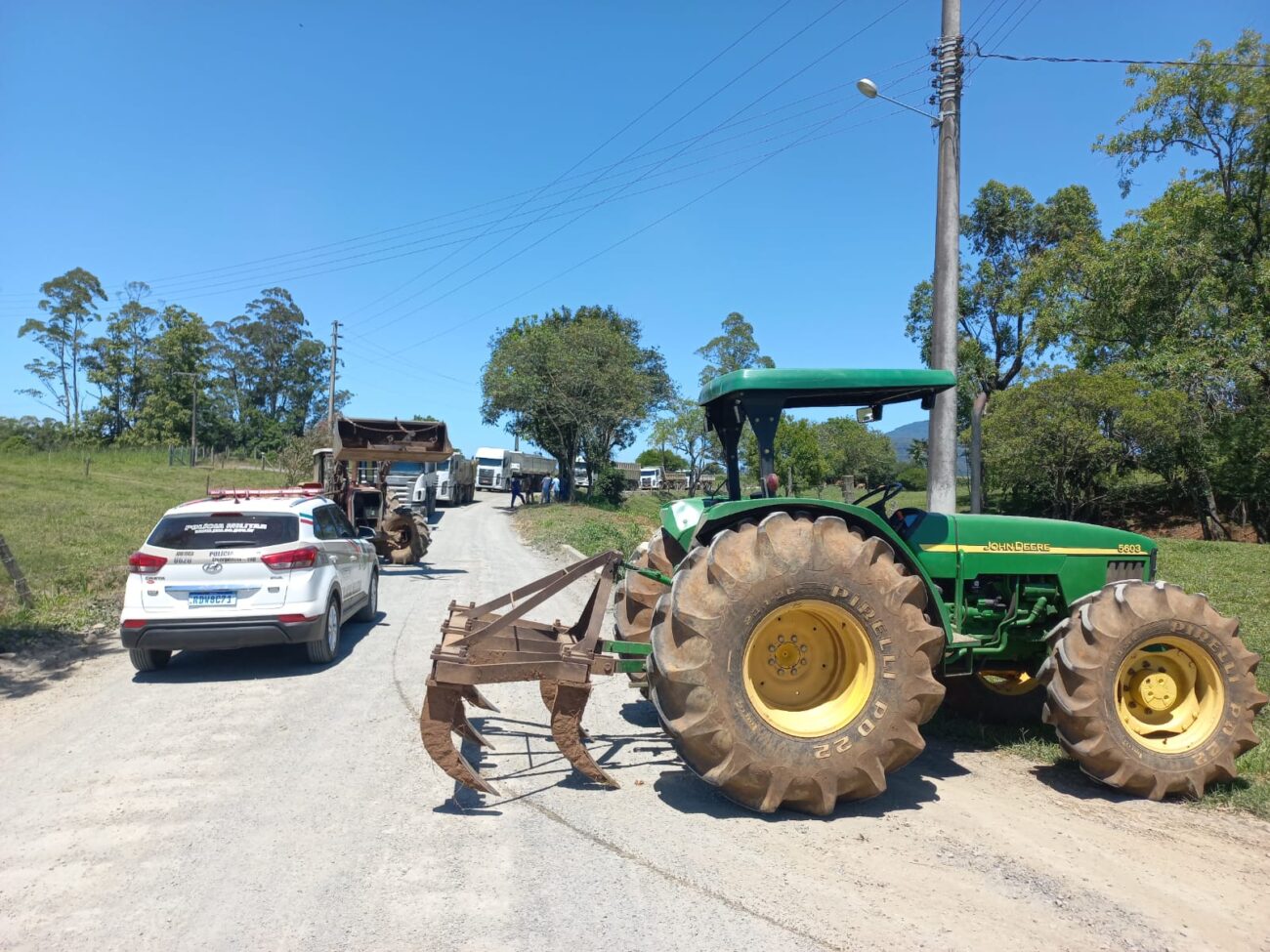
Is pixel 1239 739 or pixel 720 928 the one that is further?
pixel 1239 739

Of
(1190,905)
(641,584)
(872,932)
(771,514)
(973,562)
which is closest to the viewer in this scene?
(872,932)

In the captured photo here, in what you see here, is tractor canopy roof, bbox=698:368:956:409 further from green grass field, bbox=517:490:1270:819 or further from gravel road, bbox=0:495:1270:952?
gravel road, bbox=0:495:1270:952

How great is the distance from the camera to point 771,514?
4.54 meters

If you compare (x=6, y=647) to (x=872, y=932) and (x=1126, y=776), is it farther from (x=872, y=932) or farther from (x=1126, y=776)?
(x=1126, y=776)

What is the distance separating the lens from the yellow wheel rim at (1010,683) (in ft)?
19.6

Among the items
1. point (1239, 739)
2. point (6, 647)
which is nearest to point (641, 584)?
point (1239, 739)

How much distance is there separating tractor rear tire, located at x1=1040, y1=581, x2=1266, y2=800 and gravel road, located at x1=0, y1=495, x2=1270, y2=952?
268 millimetres

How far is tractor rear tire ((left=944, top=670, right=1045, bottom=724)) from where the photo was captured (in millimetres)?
6023

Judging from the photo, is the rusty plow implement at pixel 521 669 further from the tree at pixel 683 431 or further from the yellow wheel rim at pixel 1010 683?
the tree at pixel 683 431

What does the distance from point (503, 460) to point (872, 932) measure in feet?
148

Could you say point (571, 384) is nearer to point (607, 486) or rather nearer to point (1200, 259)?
point (607, 486)

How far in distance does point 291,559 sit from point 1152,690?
7.12 m

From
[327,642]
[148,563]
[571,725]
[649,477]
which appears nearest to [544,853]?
[571,725]

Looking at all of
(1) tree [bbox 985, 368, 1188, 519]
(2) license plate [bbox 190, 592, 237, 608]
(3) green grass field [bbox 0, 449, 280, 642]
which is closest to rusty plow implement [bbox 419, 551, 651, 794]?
(2) license plate [bbox 190, 592, 237, 608]
